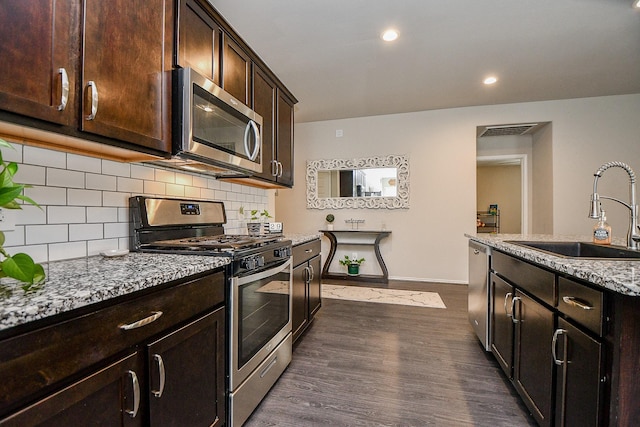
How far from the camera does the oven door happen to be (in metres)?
1.36

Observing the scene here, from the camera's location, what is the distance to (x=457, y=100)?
4.16 m

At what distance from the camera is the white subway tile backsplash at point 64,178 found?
121 cm

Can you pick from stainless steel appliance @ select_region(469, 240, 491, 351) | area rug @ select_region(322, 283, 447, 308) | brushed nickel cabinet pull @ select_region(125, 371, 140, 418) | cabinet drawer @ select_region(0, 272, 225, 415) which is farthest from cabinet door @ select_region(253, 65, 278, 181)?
area rug @ select_region(322, 283, 447, 308)

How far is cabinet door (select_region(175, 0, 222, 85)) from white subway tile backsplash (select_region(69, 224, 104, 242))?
2.92ft

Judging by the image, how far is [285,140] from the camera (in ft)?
9.12

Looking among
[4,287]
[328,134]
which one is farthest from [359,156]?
[4,287]

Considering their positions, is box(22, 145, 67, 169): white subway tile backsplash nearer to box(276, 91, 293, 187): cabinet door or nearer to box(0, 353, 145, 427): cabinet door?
box(0, 353, 145, 427): cabinet door

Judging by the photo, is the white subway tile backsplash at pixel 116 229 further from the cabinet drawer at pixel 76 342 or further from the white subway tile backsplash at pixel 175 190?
the cabinet drawer at pixel 76 342

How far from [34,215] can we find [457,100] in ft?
15.2

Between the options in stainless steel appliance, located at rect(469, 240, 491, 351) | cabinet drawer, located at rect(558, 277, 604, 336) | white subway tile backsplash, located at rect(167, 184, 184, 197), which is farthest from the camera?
stainless steel appliance, located at rect(469, 240, 491, 351)

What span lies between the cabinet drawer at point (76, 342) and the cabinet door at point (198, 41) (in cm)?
118

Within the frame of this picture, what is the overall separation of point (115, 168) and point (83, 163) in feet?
0.52

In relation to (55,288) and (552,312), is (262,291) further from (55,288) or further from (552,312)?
(552,312)

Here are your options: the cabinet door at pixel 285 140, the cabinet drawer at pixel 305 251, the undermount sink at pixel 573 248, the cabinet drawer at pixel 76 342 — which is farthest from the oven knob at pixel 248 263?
the undermount sink at pixel 573 248
